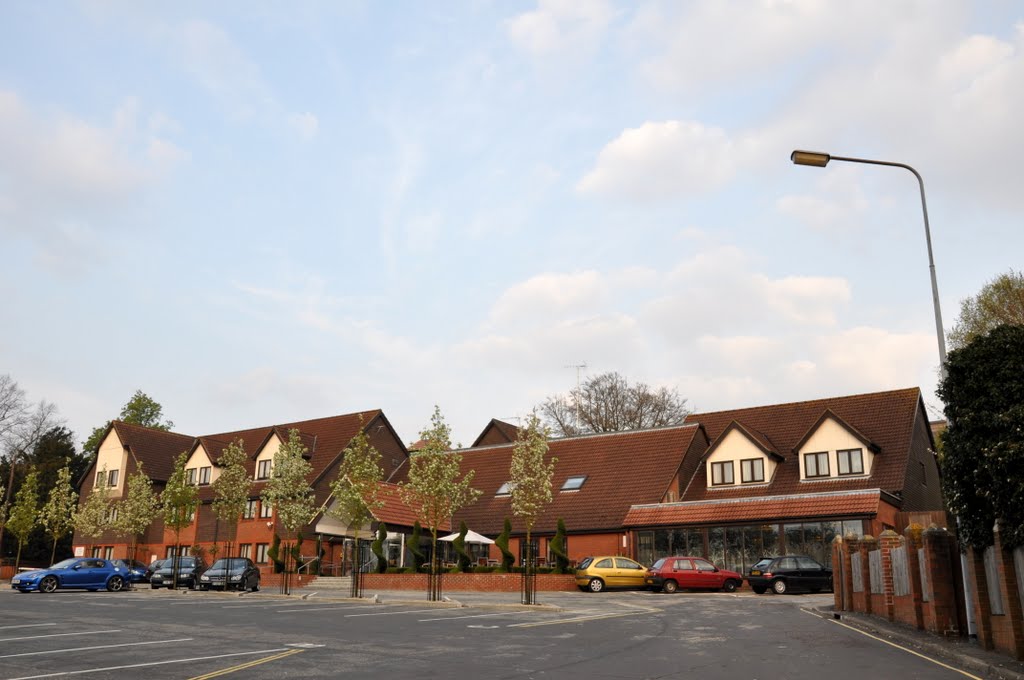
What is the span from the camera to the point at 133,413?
93750mm

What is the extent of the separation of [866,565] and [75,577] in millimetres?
31784

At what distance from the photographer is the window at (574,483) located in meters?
49.3

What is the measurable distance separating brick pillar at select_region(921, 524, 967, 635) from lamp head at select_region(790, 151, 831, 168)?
24.2ft

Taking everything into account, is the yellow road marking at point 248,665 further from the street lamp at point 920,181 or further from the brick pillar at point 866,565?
the brick pillar at point 866,565

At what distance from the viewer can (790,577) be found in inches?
1358

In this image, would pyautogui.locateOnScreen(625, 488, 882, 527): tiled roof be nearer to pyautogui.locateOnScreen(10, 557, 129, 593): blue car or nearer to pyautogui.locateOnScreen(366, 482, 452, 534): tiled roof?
pyautogui.locateOnScreen(366, 482, 452, 534): tiled roof

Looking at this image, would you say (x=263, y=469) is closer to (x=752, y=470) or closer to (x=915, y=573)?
(x=752, y=470)

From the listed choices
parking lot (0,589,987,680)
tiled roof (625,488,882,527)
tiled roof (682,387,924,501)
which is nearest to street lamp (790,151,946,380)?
parking lot (0,589,987,680)

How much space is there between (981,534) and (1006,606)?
4.80 ft

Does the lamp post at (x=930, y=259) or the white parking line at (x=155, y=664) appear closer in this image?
the white parking line at (x=155, y=664)

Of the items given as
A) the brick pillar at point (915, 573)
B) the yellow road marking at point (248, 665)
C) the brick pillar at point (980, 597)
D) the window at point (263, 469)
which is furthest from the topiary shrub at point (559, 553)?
the yellow road marking at point (248, 665)

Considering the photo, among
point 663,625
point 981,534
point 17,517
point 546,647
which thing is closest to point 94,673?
point 546,647

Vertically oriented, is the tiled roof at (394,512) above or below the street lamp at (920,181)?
below

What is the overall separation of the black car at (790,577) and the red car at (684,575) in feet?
6.18
